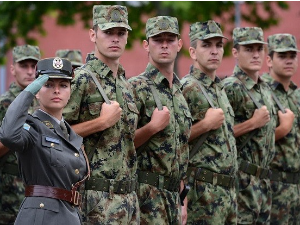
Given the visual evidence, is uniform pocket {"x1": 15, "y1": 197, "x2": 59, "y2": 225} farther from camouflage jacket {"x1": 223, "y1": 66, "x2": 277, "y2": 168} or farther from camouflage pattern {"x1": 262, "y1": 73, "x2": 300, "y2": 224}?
camouflage pattern {"x1": 262, "y1": 73, "x2": 300, "y2": 224}

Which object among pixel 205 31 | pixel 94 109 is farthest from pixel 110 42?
pixel 205 31

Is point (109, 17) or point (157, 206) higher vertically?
point (109, 17)

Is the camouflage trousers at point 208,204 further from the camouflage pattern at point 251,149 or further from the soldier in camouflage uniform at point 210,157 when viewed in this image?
the camouflage pattern at point 251,149

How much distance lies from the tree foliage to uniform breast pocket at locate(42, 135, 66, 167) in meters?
10.7

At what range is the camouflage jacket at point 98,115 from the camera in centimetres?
773

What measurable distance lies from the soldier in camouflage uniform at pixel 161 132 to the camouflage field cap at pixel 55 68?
1.57m

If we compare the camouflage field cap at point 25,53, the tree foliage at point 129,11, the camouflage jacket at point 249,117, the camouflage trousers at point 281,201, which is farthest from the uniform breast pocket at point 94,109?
the tree foliage at point 129,11

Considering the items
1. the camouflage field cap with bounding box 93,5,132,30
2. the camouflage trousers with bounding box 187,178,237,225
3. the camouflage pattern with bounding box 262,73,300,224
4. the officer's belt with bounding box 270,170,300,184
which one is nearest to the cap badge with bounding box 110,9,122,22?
the camouflage field cap with bounding box 93,5,132,30

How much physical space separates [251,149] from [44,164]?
400cm

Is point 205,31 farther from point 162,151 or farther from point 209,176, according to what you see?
point 162,151

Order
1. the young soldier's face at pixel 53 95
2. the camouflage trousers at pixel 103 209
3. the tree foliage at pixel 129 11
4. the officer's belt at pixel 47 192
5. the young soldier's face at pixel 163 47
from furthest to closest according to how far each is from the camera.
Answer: the tree foliage at pixel 129 11, the young soldier's face at pixel 163 47, the camouflage trousers at pixel 103 209, the young soldier's face at pixel 53 95, the officer's belt at pixel 47 192

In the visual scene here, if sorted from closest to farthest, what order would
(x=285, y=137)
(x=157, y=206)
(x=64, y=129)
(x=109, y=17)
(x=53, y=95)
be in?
(x=53, y=95), (x=64, y=129), (x=109, y=17), (x=157, y=206), (x=285, y=137)

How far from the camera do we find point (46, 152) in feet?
21.6

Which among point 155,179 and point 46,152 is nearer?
point 46,152
